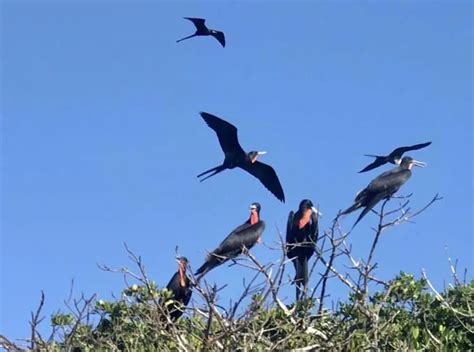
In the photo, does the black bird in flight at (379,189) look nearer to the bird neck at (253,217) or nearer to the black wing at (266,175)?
the bird neck at (253,217)

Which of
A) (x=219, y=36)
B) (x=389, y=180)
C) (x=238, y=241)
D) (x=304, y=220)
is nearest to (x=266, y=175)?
(x=219, y=36)

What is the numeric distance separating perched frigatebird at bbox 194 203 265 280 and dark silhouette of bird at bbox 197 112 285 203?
1.21 m

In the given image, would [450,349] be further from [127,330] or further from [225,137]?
[225,137]

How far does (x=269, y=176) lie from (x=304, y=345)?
411cm

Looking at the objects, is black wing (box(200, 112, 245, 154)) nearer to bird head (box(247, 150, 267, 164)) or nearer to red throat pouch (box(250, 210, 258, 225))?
bird head (box(247, 150, 267, 164))

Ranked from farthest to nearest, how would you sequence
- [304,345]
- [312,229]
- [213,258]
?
1. [312,229]
2. [213,258]
3. [304,345]

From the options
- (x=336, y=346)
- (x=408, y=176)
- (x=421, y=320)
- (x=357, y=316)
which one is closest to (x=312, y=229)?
(x=408, y=176)

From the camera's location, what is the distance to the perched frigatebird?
8.22 metres

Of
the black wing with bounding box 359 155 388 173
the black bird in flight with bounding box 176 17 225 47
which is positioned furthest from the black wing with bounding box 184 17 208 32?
the black wing with bounding box 359 155 388 173

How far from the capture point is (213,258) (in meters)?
8.23

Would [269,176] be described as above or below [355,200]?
above

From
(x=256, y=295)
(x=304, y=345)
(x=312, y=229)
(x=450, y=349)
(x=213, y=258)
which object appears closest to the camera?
(x=256, y=295)

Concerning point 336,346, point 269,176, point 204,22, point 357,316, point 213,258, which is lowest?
point 336,346

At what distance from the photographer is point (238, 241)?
8.45 meters
